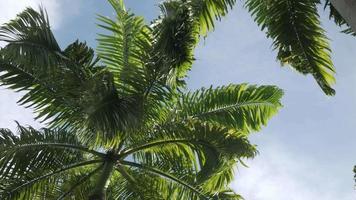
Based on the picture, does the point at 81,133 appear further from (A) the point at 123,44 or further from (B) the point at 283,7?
(B) the point at 283,7

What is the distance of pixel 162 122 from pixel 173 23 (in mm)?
3245

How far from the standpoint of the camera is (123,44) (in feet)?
37.5

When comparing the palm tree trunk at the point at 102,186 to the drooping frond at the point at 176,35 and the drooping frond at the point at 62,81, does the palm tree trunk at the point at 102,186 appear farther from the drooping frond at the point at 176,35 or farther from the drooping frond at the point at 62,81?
the drooping frond at the point at 176,35

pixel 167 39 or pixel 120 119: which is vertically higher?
pixel 167 39

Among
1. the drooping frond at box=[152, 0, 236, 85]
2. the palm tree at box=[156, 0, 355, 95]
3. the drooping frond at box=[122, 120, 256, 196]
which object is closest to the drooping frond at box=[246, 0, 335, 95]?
the palm tree at box=[156, 0, 355, 95]

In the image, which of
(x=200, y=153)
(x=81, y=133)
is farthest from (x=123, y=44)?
(x=200, y=153)

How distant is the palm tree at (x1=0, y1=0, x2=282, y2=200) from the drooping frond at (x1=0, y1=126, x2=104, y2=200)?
0.02 m

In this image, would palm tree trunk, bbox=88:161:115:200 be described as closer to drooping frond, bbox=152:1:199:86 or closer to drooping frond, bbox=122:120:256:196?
drooping frond, bbox=122:120:256:196

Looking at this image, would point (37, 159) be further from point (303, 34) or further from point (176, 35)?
point (303, 34)

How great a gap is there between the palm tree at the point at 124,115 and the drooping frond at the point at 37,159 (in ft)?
0.07

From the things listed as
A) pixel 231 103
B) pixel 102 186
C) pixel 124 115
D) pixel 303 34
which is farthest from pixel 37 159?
pixel 303 34

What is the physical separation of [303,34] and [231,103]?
14.2 feet

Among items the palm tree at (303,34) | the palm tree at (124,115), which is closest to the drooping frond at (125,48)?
the palm tree at (124,115)

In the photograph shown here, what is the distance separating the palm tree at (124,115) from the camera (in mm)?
9766
